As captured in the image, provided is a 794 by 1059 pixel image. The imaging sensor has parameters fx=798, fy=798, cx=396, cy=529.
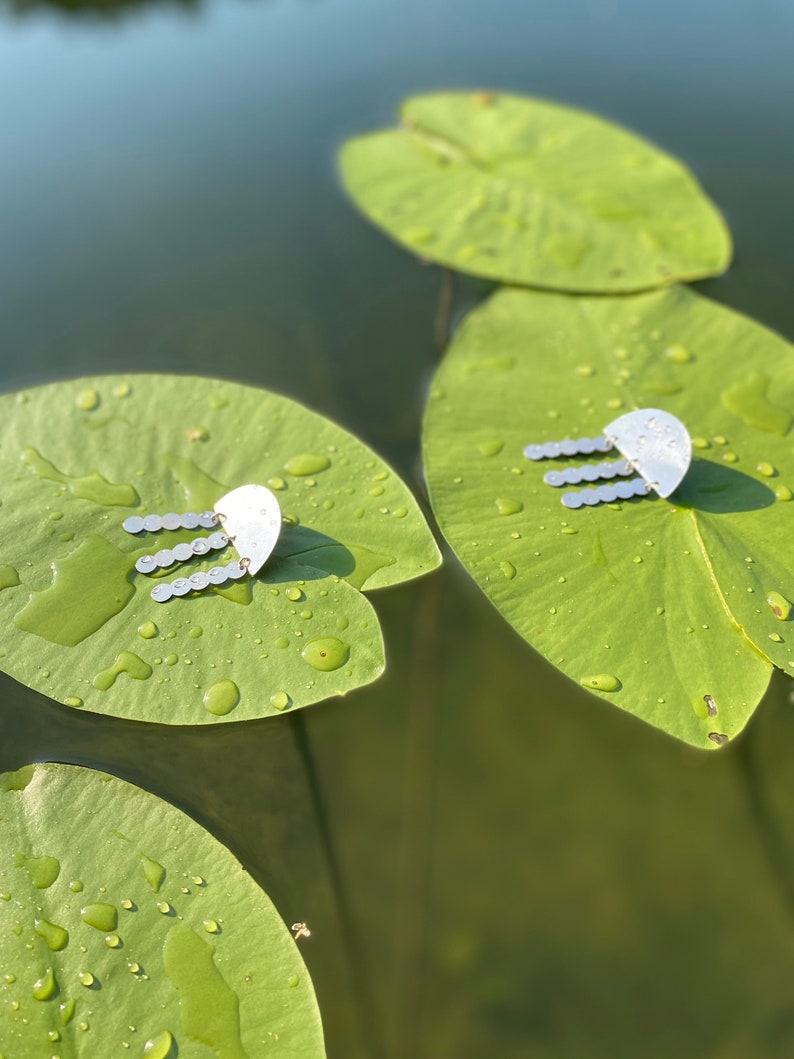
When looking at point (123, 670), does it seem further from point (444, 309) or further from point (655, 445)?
point (444, 309)

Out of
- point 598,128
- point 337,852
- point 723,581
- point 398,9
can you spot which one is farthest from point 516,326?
point 398,9

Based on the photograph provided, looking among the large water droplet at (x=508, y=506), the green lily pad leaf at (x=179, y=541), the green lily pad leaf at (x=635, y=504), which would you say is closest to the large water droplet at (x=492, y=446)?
the green lily pad leaf at (x=635, y=504)

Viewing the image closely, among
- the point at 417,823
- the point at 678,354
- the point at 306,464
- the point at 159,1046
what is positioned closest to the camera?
the point at 159,1046

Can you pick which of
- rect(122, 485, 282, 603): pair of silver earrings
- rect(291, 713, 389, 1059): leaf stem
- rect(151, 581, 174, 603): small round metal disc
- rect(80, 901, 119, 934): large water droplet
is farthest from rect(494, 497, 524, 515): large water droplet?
rect(80, 901, 119, 934): large water droplet

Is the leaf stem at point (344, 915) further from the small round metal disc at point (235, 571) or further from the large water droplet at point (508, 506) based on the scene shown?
the large water droplet at point (508, 506)

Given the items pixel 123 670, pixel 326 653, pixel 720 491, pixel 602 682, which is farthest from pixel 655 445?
pixel 123 670

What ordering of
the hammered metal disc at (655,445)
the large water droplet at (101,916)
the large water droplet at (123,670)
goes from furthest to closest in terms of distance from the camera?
1. the hammered metal disc at (655,445)
2. the large water droplet at (123,670)
3. the large water droplet at (101,916)
